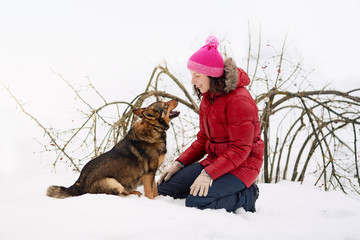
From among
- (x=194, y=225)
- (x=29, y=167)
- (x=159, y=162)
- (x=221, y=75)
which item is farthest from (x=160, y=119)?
(x=29, y=167)

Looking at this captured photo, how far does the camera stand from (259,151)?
3.54 metres

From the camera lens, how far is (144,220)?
2.70 meters

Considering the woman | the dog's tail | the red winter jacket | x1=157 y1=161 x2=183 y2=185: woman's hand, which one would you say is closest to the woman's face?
the woman

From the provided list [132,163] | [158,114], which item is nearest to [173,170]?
[132,163]

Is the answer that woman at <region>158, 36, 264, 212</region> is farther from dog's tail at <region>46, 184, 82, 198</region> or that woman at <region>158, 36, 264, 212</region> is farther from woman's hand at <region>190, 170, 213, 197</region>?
dog's tail at <region>46, 184, 82, 198</region>

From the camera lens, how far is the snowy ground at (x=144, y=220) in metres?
2.45

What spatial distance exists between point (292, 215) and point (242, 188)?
0.87 m

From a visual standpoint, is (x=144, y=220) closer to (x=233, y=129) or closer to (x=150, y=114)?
(x=233, y=129)

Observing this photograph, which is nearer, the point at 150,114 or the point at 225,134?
the point at 225,134

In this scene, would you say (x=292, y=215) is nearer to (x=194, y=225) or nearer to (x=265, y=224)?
(x=265, y=224)

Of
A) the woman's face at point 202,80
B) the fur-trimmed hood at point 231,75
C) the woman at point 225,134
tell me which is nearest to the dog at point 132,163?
the woman at point 225,134

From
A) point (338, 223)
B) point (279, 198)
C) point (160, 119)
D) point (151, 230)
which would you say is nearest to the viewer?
point (151, 230)

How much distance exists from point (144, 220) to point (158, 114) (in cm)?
148

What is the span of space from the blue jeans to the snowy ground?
0.12 m
